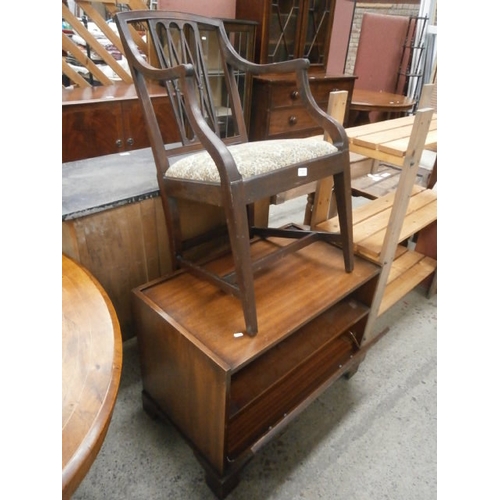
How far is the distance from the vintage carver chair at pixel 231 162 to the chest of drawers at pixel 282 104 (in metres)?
1.30

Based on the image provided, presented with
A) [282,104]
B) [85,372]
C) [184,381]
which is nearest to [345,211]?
[184,381]

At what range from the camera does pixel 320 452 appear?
3.97ft

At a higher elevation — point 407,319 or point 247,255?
point 247,255

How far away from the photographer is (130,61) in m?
0.98

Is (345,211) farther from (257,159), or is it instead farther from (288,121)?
(288,121)

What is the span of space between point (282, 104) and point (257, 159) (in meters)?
1.85

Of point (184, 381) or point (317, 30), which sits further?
point (317, 30)

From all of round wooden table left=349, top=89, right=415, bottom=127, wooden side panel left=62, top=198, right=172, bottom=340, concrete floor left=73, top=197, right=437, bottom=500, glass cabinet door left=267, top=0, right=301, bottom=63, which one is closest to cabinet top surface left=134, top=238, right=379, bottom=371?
wooden side panel left=62, top=198, right=172, bottom=340

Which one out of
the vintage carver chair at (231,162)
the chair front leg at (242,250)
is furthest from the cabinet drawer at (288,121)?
the chair front leg at (242,250)

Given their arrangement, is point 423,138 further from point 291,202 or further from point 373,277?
point 291,202

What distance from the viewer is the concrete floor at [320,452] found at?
1.09m

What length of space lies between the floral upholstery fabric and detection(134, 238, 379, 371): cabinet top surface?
332mm

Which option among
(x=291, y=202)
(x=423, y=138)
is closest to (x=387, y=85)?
(x=291, y=202)
